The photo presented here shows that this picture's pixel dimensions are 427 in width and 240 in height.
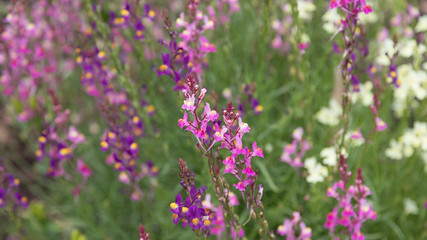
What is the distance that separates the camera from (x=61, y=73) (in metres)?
4.07

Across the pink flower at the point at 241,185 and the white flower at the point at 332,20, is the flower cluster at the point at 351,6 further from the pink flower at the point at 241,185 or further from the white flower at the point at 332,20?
the white flower at the point at 332,20

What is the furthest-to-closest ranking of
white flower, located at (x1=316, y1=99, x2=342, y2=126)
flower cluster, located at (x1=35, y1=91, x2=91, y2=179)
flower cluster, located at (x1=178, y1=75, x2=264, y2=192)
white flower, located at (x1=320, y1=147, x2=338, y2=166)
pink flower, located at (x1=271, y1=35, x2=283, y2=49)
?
pink flower, located at (x1=271, y1=35, x2=283, y2=49), white flower, located at (x1=316, y1=99, x2=342, y2=126), flower cluster, located at (x1=35, y1=91, x2=91, y2=179), white flower, located at (x1=320, y1=147, x2=338, y2=166), flower cluster, located at (x1=178, y1=75, x2=264, y2=192)

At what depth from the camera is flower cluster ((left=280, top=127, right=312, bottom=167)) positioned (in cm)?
279

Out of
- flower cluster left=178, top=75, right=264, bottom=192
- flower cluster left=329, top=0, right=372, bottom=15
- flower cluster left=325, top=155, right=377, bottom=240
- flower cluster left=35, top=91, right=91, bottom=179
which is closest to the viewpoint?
flower cluster left=178, top=75, right=264, bottom=192

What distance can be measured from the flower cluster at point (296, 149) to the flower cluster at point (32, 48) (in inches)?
67.4

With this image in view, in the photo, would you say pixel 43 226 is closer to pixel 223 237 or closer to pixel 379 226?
pixel 223 237

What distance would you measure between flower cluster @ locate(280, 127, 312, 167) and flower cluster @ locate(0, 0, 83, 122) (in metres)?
1.71

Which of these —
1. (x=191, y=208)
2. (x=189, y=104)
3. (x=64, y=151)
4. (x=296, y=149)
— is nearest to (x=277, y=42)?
(x=296, y=149)

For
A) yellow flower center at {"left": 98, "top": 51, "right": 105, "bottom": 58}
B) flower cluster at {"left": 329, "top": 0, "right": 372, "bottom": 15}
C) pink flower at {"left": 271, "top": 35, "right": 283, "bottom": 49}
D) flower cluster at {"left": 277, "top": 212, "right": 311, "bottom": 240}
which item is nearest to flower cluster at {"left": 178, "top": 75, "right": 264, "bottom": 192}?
flower cluster at {"left": 277, "top": 212, "right": 311, "bottom": 240}

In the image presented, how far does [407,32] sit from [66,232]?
11.0 ft

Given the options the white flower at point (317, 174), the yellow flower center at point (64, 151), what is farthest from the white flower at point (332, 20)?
the yellow flower center at point (64, 151)

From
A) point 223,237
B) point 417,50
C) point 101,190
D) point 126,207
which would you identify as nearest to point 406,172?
point 417,50

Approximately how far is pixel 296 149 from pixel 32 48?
2.45m

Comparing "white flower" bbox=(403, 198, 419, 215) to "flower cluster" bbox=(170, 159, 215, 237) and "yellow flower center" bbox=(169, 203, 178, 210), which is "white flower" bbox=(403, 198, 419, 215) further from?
"yellow flower center" bbox=(169, 203, 178, 210)
